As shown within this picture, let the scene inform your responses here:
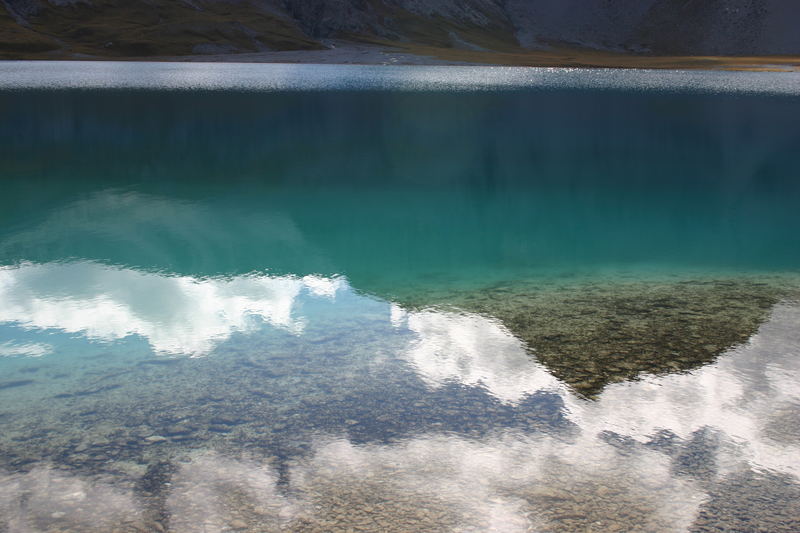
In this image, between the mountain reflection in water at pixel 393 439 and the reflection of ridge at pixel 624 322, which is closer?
the mountain reflection in water at pixel 393 439

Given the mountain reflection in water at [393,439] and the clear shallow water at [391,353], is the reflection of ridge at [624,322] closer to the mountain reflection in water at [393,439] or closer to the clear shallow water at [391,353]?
the clear shallow water at [391,353]

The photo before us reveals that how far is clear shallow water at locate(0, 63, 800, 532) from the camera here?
912cm

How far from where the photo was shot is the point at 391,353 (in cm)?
1388

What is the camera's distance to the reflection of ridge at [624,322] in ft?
44.6

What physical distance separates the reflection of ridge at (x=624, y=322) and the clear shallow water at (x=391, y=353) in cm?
9

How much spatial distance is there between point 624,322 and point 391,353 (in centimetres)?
540

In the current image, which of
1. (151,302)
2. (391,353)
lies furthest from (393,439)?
(151,302)

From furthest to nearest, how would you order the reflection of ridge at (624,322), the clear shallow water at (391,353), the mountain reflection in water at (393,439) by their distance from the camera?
1. the reflection of ridge at (624,322)
2. the clear shallow water at (391,353)
3. the mountain reflection in water at (393,439)

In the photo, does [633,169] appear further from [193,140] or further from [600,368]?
[600,368]

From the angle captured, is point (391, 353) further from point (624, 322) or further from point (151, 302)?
point (151, 302)

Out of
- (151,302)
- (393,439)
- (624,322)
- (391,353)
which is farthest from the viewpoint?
(151,302)

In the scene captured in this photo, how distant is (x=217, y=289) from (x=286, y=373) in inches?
246

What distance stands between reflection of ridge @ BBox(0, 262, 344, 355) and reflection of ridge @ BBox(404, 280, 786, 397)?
4384 millimetres

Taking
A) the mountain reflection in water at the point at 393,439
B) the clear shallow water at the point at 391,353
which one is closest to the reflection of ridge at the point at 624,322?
the clear shallow water at the point at 391,353
